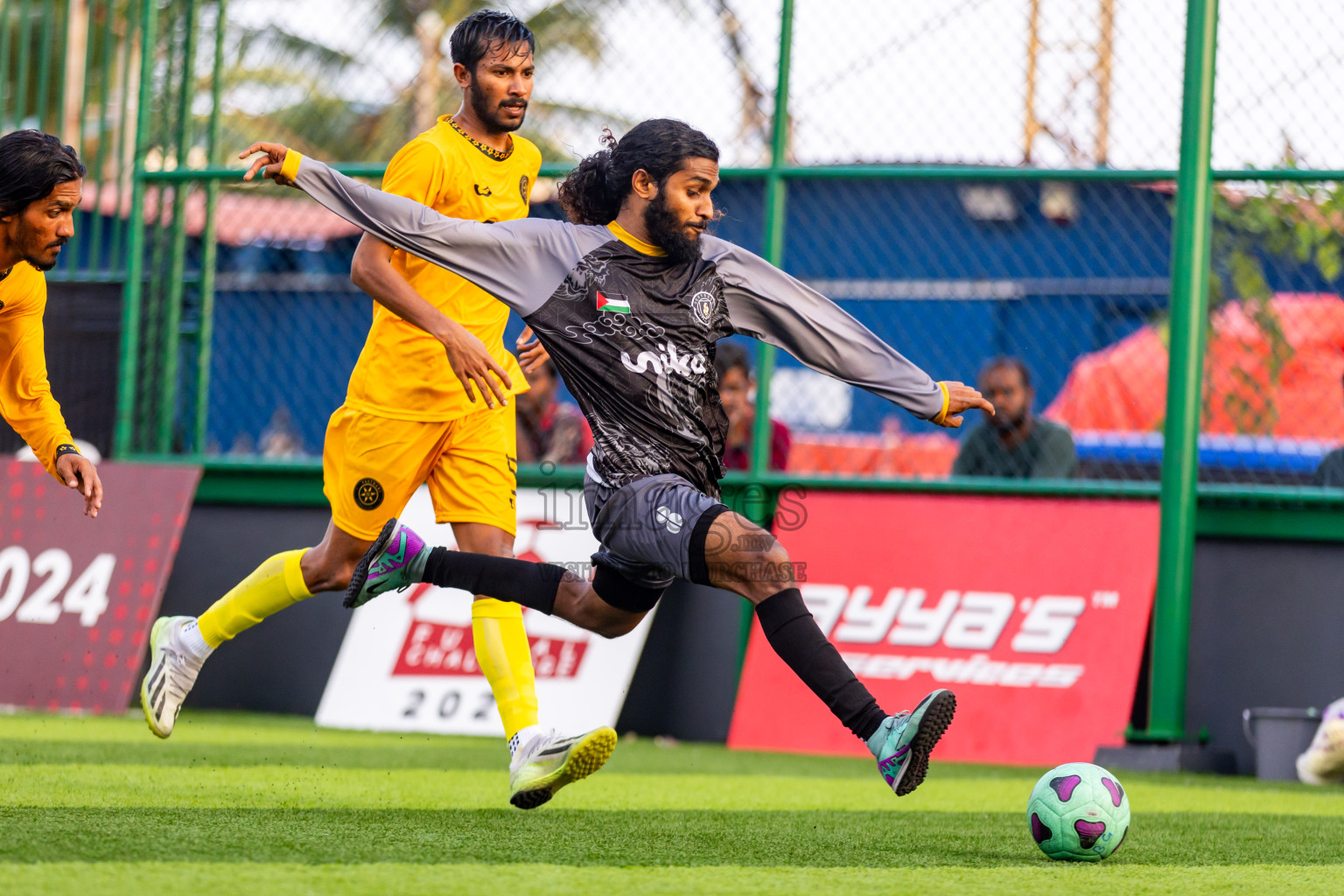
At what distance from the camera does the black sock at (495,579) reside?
4.45m

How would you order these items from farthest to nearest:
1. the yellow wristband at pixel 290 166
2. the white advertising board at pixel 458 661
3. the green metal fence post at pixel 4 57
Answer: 1. the green metal fence post at pixel 4 57
2. the white advertising board at pixel 458 661
3. the yellow wristband at pixel 290 166

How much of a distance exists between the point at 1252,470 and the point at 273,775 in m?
4.61

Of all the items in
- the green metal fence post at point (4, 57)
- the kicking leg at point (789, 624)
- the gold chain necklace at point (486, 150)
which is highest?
the green metal fence post at point (4, 57)

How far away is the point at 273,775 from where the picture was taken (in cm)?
536

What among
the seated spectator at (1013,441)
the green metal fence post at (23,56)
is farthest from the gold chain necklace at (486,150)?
the green metal fence post at (23,56)

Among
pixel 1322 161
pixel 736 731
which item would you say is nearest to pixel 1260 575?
pixel 1322 161

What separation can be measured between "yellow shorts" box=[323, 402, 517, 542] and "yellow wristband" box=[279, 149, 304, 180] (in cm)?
126

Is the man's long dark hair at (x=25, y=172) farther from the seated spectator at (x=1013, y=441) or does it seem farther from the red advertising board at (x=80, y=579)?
the seated spectator at (x=1013, y=441)

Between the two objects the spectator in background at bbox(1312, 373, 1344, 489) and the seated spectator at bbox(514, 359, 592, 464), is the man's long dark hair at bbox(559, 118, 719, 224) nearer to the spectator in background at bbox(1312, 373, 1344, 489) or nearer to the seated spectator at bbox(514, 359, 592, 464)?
the seated spectator at bbox(514, 359, 592, 464)

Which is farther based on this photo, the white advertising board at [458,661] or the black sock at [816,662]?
the white advertising board at [458,661]

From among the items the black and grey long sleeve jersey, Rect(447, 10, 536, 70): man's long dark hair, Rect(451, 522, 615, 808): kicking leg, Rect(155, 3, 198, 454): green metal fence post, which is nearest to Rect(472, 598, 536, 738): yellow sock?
Rect(451, 522, 615, 808): kicking leg

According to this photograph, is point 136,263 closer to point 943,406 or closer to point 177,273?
point 177,273

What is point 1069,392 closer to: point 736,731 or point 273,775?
point 736,731

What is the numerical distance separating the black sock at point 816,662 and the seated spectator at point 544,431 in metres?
4.41
